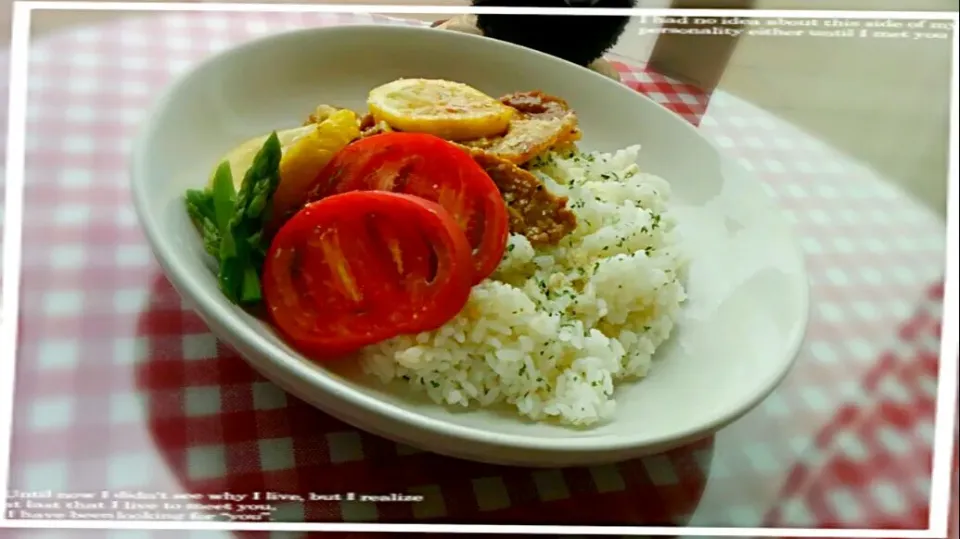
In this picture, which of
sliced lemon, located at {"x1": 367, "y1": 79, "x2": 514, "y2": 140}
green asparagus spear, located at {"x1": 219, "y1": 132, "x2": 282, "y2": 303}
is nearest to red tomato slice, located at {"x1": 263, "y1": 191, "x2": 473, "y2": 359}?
green asparagus spear, located at {"x1": 219, "y1": 132, "x2": 282, "y2": 303}

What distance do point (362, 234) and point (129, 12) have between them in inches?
14.4

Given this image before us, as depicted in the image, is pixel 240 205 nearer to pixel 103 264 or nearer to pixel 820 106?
Result: pixel 103 264

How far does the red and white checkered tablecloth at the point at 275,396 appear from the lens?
82 centimetres

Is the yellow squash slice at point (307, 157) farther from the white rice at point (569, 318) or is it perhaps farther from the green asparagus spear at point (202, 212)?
the white rice at point (569, 318)

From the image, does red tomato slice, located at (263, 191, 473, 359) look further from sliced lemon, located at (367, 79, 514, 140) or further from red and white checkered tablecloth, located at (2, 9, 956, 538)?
sliced lemon, located at (367, 79, 514, 140)

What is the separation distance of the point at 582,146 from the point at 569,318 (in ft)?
1.27

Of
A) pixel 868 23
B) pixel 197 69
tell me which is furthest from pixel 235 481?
pixel 868 23

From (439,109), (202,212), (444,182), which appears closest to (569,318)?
(444,182)

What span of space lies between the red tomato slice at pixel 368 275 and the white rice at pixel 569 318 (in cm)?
4

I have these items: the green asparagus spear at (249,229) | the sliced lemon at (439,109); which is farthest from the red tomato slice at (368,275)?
the sliced lemon at (439,109)

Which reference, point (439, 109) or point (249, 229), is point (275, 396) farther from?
point (439, 109)

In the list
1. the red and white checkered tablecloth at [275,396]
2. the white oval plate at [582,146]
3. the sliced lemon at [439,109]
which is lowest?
the red and white checkered tablecloth at [275,396]

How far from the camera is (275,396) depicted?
0.88m

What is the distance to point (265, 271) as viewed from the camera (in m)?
0.87
